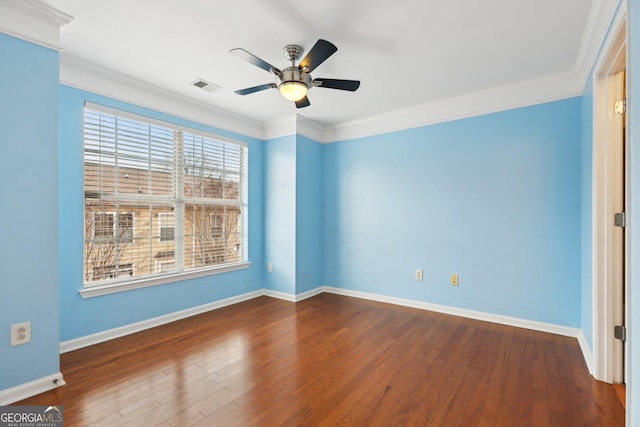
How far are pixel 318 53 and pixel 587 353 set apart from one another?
120 inches

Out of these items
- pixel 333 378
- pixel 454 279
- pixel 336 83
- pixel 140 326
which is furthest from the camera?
pixel 454 279

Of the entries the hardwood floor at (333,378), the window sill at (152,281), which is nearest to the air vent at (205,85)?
the window sill at (152,281)

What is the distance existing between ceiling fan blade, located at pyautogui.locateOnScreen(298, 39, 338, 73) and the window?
6.36 ft

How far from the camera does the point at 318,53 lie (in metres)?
2.03

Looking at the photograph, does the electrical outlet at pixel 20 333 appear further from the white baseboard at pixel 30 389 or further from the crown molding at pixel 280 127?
the crown molding at pixel 280 127

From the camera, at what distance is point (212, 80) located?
9.78 ft

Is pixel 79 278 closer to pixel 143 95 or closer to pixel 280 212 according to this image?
pixel 143 95

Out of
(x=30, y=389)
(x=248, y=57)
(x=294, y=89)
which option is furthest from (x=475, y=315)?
(x=30, y=389)

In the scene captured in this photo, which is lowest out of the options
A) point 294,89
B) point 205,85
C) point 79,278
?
point 79,278

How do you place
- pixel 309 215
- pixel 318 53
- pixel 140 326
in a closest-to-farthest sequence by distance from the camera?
pixel 318 53
pixel 140 326
pixel 309 215

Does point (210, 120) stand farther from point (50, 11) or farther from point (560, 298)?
point (560, 298)

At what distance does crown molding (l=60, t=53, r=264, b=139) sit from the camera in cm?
261

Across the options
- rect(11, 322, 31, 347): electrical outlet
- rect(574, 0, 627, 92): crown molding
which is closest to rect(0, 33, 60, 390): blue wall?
rect(11, 322, 31, 347): electrical outlet

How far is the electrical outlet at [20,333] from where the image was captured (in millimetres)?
1888
